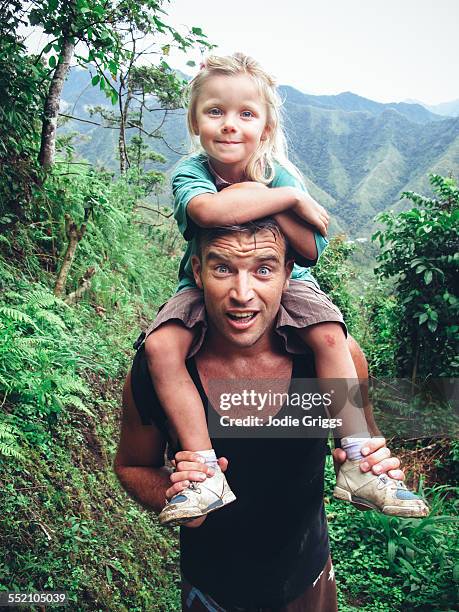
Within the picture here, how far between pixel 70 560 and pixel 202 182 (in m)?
2.15

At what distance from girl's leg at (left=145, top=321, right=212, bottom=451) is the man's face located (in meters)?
0.15

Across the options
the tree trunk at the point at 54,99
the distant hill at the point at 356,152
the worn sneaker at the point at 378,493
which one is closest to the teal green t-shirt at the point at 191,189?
the worn sneaker at the point at 378,493

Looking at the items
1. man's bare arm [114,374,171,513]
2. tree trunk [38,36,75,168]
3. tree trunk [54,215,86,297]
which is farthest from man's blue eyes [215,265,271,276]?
tree trunk [38,36,75,168]

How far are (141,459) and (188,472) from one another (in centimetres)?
37

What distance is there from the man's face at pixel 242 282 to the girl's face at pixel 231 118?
1.12 ft

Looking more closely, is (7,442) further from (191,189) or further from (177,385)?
(191,189)

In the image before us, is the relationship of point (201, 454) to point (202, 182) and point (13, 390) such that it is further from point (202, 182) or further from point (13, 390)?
point (13, 390)

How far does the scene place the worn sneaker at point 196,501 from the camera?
130 centimetres

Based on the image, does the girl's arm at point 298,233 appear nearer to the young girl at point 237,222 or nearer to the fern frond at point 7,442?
the young girl at point 237,222

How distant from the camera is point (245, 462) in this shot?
1549mm

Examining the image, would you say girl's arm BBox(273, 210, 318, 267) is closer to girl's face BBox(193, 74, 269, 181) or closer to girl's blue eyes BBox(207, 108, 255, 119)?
girl's face BBox(193, 74, 269, 181)

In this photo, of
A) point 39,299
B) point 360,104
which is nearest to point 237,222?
point 39,299

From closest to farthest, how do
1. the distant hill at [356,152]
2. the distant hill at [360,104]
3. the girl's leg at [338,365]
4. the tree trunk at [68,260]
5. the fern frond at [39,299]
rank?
the girl's leg at [338,365], the fern frond at [39,299], the tree trunk at [68,260], the distant hill at [356,152], the distant hill at [360,104]

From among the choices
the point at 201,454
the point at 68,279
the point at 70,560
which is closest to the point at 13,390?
the point at 70,560
